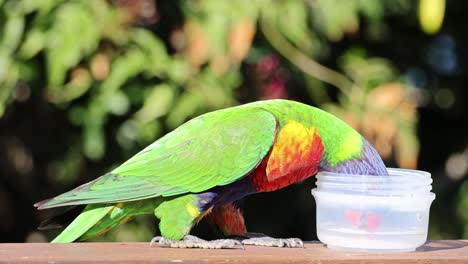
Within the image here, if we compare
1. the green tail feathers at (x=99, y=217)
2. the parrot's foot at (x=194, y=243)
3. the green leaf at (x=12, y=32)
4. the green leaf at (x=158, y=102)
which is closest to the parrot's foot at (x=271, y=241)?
the parrot's foot at (x=194, y=243)

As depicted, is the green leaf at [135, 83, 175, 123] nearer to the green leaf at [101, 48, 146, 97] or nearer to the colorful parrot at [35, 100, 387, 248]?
the green leaf at [101, 48, 146, 97]

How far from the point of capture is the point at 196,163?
1871mm

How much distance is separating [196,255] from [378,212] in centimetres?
39

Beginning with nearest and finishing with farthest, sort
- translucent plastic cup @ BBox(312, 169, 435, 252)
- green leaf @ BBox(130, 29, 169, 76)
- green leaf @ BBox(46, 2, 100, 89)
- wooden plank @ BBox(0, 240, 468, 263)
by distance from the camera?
wooden plank @ BBox(0, 240, 468, 263) → translucent plastic cup @ BBox(312, 169, 435, 252) → green leaf @ BBox(46, 2, 100, 89) → green leaf @ BBox(130, 29, 169, 76)

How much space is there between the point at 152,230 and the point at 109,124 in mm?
469

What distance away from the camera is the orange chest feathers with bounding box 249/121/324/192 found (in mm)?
1894

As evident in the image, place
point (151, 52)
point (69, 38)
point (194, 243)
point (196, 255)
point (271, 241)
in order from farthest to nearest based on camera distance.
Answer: point (151, 52)
point (69, 38)
point (271, 241)
point (194, 243)
point (196, 255)

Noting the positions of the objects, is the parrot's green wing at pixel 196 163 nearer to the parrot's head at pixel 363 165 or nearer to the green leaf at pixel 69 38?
the parrot's head at pixel 363 165

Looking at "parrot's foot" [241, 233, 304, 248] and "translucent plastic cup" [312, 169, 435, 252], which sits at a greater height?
"translucent plastic cup" [312, 169, 435, 252]

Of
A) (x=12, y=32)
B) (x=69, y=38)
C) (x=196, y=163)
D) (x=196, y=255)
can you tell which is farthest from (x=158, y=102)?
(x=196, y=255)

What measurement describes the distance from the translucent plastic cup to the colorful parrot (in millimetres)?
135

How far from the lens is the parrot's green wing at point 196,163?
1.83 metres

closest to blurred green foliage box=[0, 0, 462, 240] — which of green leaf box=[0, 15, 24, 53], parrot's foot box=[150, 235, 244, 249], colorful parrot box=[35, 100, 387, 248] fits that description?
green leaf box=[0, 15, 24, 53]

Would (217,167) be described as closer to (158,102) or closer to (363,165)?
(363,165)
